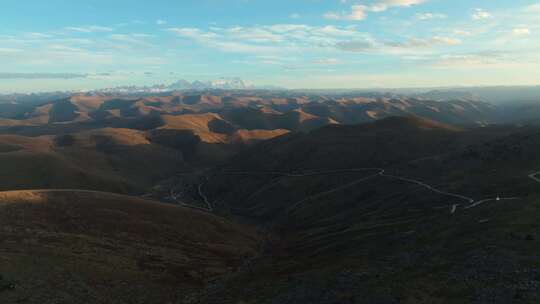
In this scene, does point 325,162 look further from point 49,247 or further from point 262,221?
point 49,247

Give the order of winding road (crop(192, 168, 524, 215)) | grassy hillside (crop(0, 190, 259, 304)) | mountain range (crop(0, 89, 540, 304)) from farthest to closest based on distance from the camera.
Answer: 1. winding road (crop(192, 168, 524, 215))
2. grassy hillside (crop(0, 190, 259, 304))
3. mountain range (crop(0, 89, 540, 304))

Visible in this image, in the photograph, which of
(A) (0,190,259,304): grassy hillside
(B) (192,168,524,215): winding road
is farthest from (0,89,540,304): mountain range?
(B) (192,168,524,215): winding road

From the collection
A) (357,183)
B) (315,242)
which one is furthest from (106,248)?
(357,183)

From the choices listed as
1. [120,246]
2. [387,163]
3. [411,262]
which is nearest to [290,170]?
[387,163]

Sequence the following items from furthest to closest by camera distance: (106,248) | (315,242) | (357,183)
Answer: (357,183)
(315,242)
(106,248)

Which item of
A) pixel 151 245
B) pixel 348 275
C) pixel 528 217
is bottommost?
pixel 151 245

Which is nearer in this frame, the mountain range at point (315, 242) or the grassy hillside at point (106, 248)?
the mountain range at point (315, 242)

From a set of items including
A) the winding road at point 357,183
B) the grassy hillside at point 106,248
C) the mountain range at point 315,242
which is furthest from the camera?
the winding road at point 357,183

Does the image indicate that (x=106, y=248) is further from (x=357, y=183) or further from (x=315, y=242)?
(x=357, y=183)

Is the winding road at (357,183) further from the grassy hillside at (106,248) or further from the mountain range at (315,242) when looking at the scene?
the grassy hillside at (106,248)

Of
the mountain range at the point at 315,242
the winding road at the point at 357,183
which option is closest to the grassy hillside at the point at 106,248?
the mountain range at the point at 315,242

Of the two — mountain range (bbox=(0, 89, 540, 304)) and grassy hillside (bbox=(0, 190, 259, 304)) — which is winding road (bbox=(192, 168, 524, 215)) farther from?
grassy hillside (bbox=(0, 190, 259, 304))
